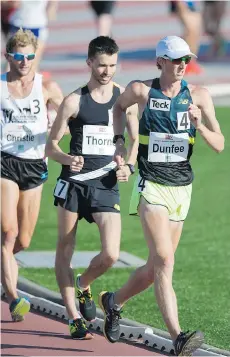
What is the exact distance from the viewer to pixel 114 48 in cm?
1105

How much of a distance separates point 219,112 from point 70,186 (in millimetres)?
11014

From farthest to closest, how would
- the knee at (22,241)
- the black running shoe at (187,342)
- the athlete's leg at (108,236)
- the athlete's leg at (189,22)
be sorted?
the athlete's leg at (189,22)
the knee at (22,241)
the athlete's leg at (108,236)
the black running shoe at (187,342)

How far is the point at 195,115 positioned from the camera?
993cm

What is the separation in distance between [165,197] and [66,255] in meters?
1.35

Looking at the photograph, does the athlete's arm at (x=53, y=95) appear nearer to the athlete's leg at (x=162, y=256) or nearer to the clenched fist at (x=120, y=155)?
the clenched fist at (x=120, y=155)

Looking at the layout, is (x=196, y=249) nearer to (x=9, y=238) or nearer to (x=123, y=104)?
(x=9, y=238)

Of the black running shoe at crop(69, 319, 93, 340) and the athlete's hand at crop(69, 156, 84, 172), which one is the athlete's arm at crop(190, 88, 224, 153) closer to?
the athlete's hand at crop(69, 156, 84, 172)

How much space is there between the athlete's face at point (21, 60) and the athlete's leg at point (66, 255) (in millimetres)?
1365

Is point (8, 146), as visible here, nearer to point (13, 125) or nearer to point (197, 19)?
point (13, 125)

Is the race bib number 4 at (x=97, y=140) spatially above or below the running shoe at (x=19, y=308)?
above

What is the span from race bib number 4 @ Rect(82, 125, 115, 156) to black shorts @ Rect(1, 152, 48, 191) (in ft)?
3.01

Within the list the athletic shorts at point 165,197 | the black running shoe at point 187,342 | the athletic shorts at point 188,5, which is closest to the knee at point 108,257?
the athletic shorts at point 165,197

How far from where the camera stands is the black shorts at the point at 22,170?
38.9 ft

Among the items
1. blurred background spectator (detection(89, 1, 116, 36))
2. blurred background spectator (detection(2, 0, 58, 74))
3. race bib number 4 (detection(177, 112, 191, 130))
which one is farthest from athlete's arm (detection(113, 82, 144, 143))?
blurred background spectator (detection(89, 1, 116, 36))
